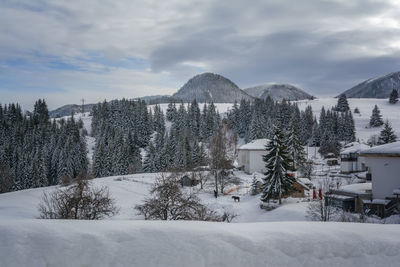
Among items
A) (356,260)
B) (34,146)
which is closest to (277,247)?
(356,260)

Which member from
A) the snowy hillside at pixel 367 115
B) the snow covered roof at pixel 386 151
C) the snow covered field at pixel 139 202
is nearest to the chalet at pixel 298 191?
the snow covered field at pixel 139 202

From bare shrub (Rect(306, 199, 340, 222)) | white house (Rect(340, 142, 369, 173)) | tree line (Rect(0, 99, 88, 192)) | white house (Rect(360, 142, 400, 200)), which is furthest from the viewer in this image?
tree line (Rect(0, 99, 88, 192))

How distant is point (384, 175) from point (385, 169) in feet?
1.59

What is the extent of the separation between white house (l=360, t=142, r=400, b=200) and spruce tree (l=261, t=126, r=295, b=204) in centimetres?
995

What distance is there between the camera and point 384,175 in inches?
861

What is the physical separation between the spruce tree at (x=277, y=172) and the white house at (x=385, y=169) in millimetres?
9952

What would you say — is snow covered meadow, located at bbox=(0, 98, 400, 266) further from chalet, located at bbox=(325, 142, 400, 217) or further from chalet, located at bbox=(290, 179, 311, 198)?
chalet, located at bbox=(290, 179, 311, 198)

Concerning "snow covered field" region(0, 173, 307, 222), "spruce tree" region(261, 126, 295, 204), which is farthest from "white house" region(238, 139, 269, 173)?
"spruce tree" region(261, 126, 295, 204)

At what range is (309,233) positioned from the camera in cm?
420

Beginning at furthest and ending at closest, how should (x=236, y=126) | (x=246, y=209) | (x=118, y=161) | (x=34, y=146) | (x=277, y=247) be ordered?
(x=236, y=126) → (x=34, y=146) → (x=118, y=161) → (x=246, y=209) → (x=277, y=247)

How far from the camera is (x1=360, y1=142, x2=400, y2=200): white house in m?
21.3

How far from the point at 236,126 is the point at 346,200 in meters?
89.7

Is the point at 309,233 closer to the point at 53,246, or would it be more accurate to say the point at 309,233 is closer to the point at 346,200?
the point at 53,246

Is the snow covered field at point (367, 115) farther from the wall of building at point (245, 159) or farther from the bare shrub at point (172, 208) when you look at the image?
the bare shrub at point (172, 208)
